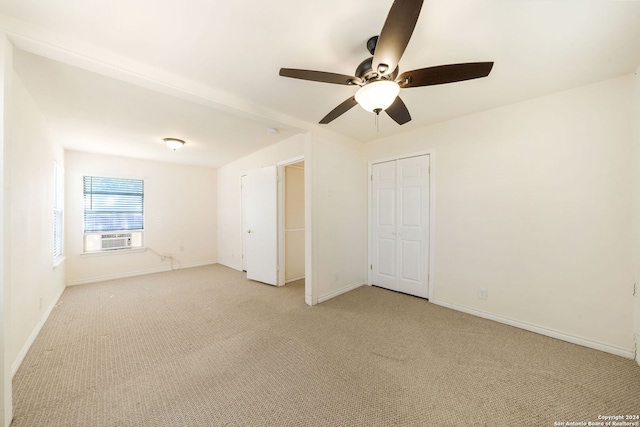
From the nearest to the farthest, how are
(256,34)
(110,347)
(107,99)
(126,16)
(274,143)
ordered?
(126,16), (256,34), (110,347), (107,99), (274,143)

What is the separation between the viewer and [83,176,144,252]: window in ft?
14.3

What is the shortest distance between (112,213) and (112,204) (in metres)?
0.18

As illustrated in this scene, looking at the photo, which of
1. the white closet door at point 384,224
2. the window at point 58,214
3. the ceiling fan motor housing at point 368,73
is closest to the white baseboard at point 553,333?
the white closet door at point 384,224

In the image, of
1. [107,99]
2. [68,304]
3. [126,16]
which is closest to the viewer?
[126,16]

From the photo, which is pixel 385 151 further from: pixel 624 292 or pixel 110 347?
pixel 110 347

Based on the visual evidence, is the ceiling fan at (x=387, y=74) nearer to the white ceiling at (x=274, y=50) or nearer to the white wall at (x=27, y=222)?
the white ceiling at (x=274, y=50)

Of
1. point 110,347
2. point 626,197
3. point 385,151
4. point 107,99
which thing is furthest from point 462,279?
point 107,99

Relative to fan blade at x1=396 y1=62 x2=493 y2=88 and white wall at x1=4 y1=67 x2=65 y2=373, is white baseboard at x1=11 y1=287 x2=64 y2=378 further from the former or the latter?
fan blade at x1=396 y1=62 x2=493 y2=88

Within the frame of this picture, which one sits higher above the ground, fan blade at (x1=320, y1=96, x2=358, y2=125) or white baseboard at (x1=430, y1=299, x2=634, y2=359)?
fan blade at (x1=320, y1=96, x2=358, y2=125)

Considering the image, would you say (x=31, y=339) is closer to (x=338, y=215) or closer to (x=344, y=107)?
(x=338, y=215)

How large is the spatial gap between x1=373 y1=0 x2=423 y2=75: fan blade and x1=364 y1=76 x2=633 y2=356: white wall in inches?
76.7

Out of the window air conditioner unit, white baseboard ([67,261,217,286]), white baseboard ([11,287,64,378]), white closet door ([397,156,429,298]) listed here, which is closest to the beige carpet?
white baseboard ([11,287,64,378])

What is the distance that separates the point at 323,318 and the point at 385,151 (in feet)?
8.44

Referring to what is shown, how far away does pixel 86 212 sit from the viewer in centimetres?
434
